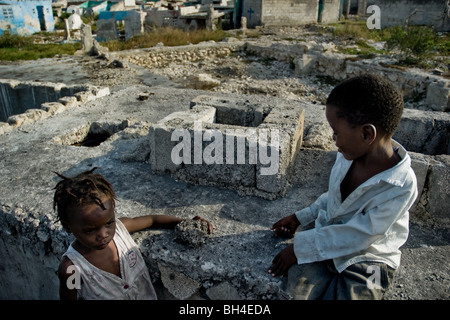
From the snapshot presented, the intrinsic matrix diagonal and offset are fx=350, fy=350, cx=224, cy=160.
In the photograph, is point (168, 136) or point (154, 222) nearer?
point (154, 222)

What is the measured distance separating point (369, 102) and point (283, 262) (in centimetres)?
107

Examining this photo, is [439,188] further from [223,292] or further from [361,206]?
[223,292]

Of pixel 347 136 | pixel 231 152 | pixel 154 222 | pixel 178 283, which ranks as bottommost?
pixel 178 283

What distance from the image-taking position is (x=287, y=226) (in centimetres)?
246

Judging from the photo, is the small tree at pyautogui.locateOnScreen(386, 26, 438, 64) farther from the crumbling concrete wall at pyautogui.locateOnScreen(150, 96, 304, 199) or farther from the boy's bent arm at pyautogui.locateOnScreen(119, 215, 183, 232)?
the boy's bent arm at pyautogui.locateOnScreen(119, 215, 183, 232)

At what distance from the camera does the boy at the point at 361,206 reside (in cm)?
180

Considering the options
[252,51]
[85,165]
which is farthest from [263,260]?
[252,51]

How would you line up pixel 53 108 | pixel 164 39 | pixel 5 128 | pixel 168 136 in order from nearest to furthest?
pixel 168 136, pixel 5 128, pixel 53 108, pixel 164 39

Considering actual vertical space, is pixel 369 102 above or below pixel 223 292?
above

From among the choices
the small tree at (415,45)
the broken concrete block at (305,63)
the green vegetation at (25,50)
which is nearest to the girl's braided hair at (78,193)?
the small tree at (415,45)

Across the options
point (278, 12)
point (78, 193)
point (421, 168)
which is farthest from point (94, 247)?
point (278, 12)

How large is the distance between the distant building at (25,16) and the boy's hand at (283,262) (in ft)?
90.2

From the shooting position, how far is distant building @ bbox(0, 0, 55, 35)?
80.2 ft

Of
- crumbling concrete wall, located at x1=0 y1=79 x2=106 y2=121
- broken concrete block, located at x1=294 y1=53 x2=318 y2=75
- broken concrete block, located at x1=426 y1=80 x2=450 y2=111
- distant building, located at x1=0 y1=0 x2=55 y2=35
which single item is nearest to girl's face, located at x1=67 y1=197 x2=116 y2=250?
crumbling concrete wall, located at x1=0 y1=79 x2=106 y2=121
